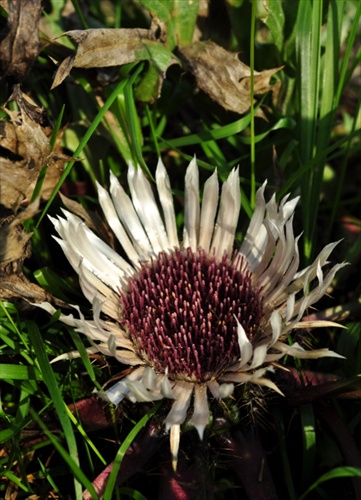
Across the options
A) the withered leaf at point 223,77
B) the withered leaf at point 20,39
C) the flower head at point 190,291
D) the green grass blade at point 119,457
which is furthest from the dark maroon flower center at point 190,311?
the withered leaf at point 20,39

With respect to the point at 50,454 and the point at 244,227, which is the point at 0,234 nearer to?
the point at 50,454

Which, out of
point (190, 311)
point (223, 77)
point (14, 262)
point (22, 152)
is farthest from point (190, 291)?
point (223, 77)

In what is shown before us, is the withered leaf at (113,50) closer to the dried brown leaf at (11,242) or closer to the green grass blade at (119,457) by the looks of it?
the dried brown leaf at (11,242)

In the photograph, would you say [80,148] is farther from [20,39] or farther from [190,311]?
[190,311]

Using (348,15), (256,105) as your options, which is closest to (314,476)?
(256,105)

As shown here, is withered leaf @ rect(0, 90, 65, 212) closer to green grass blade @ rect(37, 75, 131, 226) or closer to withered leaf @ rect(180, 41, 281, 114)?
green grass blade @ rect(37, 75, 131, 226)

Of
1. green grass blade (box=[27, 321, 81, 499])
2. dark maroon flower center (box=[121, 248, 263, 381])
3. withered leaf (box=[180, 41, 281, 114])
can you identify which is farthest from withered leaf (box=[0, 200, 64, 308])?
withered leaf (box=[180, 41, 281, 114])
